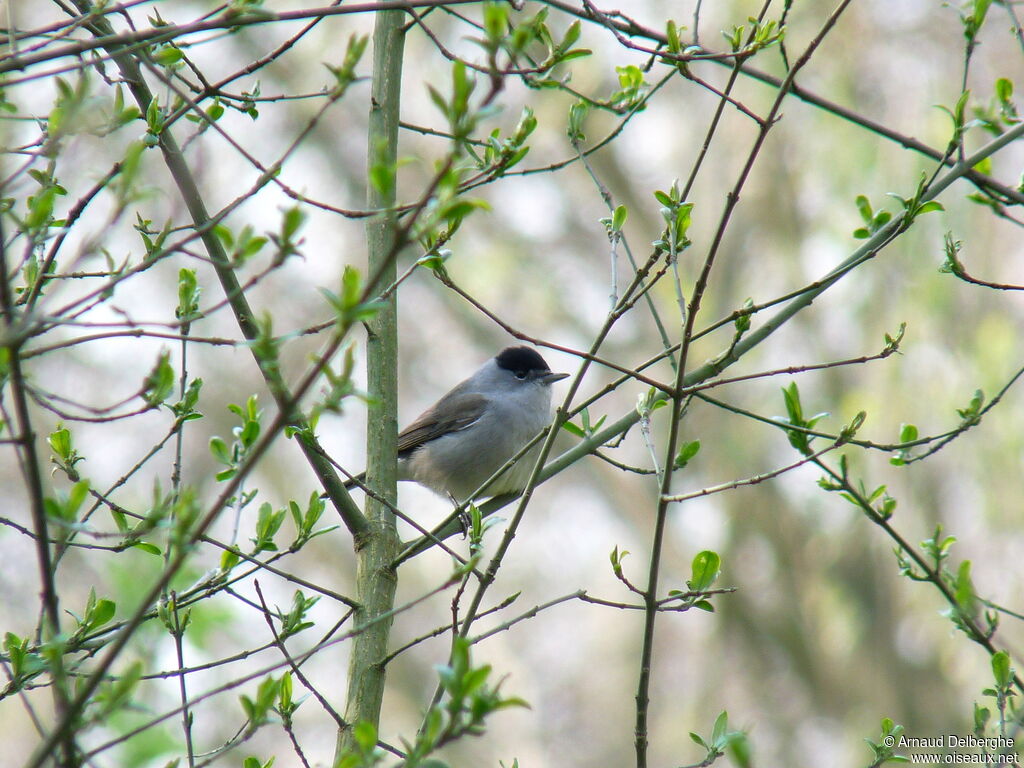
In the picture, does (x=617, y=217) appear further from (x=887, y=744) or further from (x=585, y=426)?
(x=887, y=744)

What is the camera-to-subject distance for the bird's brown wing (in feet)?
22.6

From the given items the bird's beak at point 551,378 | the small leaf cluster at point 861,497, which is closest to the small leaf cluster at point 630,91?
the small leaf cluster at point 861,497

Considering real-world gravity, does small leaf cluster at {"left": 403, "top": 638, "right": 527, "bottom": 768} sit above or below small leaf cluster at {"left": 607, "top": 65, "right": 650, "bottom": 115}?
below

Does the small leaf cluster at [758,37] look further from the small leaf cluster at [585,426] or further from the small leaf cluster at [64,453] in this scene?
the small leaf cluster at [64,453]

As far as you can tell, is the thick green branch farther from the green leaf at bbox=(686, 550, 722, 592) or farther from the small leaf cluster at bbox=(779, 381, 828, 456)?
the small leaf cluster at bbox=(779, 381, 828, 456)

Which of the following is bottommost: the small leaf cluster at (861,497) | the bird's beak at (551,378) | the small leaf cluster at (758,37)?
the small leaf cluster at (861,497)

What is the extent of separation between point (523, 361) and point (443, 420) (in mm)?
711

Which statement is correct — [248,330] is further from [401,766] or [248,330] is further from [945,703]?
[945,703]

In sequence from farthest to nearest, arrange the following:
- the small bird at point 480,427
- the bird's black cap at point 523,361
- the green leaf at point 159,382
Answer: the bird's black cap at point 523,361
the small bird at point 480,427
the green leaf at point 159,382

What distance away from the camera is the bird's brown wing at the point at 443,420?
690 cm

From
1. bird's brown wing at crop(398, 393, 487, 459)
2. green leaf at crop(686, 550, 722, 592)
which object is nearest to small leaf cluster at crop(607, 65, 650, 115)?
green leaf at crop(686, 550, 722, 592)

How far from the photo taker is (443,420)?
6996 millimetres

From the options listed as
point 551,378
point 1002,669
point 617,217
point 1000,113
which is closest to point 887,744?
point 1002,669

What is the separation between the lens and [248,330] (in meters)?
2.92
